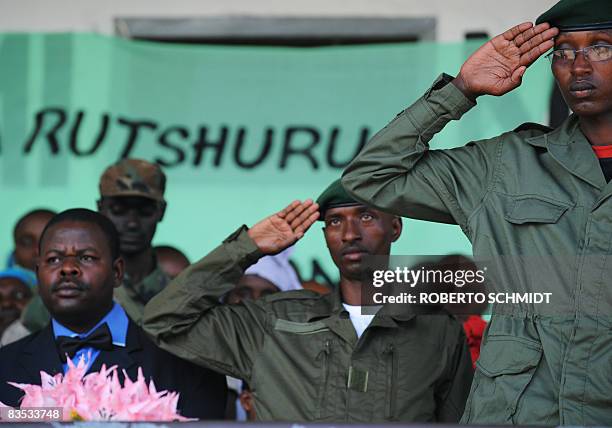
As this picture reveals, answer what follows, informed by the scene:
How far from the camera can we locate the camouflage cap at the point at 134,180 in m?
5.03

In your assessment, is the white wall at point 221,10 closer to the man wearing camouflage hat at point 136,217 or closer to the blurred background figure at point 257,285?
the man wearing camouflage hat at point 136,217

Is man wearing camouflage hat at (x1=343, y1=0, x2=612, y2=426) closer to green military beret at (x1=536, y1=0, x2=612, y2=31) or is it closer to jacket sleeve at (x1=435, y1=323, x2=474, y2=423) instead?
green military beret at (x1=536, y1=0, x2=612, y2=31)

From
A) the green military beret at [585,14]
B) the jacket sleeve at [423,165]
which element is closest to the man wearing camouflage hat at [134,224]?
the jacket sleeve at [423,165]

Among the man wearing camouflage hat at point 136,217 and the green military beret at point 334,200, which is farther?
the man wearing camouflage hat at point 136,217

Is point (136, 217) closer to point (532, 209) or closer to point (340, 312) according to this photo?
point (340, 312)

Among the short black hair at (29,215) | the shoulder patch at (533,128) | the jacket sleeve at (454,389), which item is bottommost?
the jacket sleeve at (454,389)

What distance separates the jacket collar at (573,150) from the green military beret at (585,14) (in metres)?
0.24

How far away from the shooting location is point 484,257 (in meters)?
2.97

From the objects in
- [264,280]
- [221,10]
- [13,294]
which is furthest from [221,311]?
[221,10]

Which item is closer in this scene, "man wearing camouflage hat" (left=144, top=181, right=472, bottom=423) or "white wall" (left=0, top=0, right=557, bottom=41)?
"man wearing camouflage hat" (left=144, top=181, right=472, bottom=423)

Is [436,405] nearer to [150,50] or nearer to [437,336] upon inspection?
[437,336]

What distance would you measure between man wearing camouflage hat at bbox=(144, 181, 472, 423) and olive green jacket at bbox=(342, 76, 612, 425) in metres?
0.70

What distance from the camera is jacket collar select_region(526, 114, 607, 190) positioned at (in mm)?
2939

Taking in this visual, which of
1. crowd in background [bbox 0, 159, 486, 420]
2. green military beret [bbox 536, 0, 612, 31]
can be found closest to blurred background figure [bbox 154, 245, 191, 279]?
crowd in background [bbox 0, 159, 486, 420]
